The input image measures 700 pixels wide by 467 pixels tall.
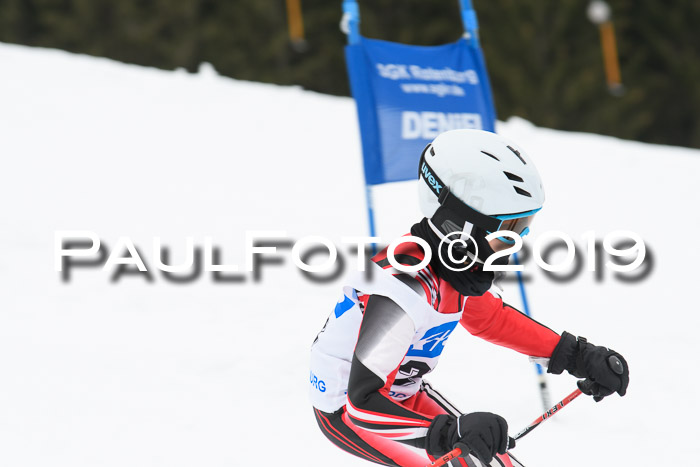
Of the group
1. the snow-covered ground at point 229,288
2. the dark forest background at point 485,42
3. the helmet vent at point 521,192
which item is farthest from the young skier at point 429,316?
the dark forest background at point 485,42

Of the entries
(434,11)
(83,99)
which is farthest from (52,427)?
(434,11)

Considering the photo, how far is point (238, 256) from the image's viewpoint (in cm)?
672

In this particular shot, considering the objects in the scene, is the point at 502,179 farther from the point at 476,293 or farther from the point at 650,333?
the point at 650,333

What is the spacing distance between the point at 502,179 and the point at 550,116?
64.9 ft

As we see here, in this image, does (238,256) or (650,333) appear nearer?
(650,333)

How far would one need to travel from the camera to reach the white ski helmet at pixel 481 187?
2.24 meters

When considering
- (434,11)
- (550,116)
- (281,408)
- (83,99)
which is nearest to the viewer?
(281,408)

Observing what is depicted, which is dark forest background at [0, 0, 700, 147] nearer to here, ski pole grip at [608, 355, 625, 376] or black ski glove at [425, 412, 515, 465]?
ski pole grip at [608, 355, 625, 376]

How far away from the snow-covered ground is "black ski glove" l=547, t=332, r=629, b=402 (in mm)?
1154

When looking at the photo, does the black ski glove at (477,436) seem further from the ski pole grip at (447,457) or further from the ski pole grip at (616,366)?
the ski pole grip at (616,366)

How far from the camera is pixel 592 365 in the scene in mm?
2678

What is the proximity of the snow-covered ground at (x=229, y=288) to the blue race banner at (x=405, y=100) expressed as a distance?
1.40 m

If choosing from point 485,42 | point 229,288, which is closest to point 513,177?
point 229,288

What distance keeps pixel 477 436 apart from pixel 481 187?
0.69 metres
